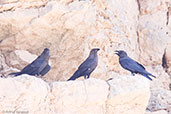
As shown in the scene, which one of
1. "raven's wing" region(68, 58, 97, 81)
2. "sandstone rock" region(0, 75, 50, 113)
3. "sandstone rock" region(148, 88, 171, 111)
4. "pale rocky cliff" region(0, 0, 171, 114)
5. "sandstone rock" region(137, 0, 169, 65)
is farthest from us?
"sandstone rock" region(137, 0, 169, 65)

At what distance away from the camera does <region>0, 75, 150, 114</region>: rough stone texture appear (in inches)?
213

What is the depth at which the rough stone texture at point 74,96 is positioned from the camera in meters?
5.40

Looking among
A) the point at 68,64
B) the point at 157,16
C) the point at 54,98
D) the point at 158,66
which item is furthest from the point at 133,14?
the point at 54,98

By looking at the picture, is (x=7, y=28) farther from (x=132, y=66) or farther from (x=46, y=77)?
(x=132, y=66)

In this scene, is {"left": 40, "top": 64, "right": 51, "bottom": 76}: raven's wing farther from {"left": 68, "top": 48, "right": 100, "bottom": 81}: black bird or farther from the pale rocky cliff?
{"left": 68, "top": 48, "right": 100, "bottom": 81}: black bird

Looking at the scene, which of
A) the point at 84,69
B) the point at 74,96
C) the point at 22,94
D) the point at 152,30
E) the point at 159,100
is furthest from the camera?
the point at 152,30

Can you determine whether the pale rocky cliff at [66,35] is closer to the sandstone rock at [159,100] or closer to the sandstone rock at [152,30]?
the sandstone rock at [159,100]

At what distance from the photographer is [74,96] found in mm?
5836

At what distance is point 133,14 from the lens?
10.1 meters

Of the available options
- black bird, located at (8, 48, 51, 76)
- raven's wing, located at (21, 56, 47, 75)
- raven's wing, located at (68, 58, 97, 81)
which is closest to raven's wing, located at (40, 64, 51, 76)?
black bird, located at (8, 48, 51, 76)

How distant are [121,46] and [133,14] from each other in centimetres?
141

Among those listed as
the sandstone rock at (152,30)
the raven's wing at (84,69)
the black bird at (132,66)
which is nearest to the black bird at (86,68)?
the raven's wing at (84,69)

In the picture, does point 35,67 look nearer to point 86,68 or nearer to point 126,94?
point 86,68

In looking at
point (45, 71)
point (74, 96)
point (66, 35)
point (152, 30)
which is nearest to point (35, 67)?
point (45, 71)
